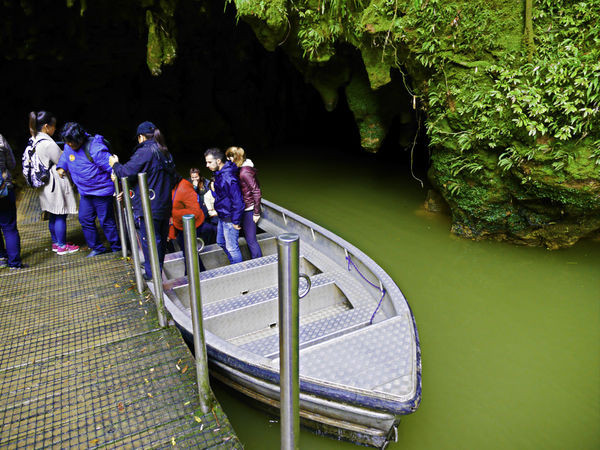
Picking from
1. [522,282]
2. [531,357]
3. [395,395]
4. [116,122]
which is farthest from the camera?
[116,122]

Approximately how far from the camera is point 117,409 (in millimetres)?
2770

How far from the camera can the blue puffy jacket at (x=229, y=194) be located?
5.04 meters

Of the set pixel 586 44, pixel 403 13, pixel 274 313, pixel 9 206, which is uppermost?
pixel 403 13

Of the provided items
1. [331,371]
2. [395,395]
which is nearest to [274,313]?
[331,371]

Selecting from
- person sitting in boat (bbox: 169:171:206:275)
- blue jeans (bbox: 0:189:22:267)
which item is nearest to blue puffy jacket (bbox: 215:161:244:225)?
person sitting in boat (bbox: 169:171:206:275)

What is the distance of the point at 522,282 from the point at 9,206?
277 inches

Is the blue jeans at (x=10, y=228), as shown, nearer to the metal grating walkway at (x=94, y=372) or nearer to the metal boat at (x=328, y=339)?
the metal grating walkway at (x=94, y=372)

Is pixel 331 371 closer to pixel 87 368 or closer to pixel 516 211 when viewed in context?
pixel 87 368

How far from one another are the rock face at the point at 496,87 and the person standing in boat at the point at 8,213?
4385 millimetres

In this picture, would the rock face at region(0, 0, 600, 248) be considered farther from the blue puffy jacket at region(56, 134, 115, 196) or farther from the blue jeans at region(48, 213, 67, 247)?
the blue jeans at region(48, 213, 67, 247)

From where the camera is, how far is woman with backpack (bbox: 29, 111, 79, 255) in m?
5.03

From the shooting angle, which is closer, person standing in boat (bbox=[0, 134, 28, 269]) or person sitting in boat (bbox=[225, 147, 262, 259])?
person standing in boat (bbox=[0, 134, 28, 269])

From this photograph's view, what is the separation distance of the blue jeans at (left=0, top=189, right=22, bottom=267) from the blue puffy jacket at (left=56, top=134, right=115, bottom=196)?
72cm

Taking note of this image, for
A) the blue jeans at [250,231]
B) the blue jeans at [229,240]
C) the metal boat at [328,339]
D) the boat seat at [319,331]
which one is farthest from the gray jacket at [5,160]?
the boat seat at [319,331]
